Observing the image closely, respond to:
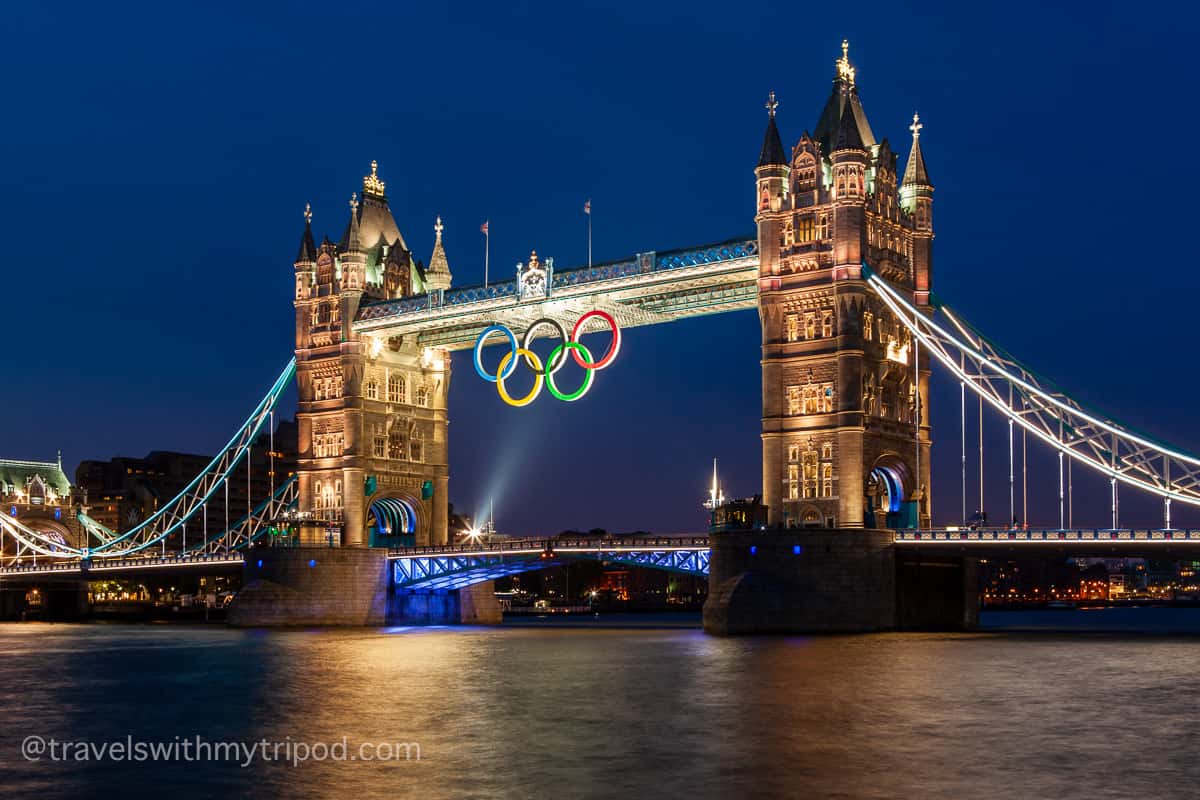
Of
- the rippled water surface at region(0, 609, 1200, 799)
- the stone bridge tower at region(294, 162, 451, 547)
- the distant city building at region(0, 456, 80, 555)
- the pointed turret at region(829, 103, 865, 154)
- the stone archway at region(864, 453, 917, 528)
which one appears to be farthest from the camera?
the distant city building at region(0, 456, 80, 555)

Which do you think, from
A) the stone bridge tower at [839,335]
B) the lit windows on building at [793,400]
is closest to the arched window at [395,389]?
the stone bridge tower at [839,335]

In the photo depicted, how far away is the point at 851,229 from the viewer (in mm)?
72625

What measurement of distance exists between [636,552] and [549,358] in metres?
13.2

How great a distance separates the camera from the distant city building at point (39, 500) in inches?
5546

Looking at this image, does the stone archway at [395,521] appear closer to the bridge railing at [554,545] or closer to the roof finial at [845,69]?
the bridge railing at [554,545]

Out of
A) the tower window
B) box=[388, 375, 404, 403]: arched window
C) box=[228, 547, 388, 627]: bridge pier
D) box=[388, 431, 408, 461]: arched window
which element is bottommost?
box=[228, 547, 388, 627]: bridge pier

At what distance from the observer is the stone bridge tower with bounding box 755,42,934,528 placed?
237 ft

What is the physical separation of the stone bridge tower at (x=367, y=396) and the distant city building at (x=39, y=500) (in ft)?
177

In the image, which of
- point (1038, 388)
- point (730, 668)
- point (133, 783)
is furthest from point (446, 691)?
point (1038, 388)

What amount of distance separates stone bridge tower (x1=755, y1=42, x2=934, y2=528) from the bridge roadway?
16.3ft

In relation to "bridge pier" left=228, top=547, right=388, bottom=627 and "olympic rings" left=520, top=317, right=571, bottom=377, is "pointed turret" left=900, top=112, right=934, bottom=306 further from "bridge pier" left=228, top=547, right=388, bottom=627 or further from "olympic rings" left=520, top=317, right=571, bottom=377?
"bridge pier" left=228, top=547, right=388, bottom=627

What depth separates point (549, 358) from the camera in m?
86.1

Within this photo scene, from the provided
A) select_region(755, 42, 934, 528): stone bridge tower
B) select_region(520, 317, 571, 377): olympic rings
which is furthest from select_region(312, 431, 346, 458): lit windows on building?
select_region(755, 42, 934, 528): stone bridge tower

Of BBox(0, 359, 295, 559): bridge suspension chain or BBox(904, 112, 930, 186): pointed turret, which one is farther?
BBox(0, 359, 295, 559): bridge suspension chain
